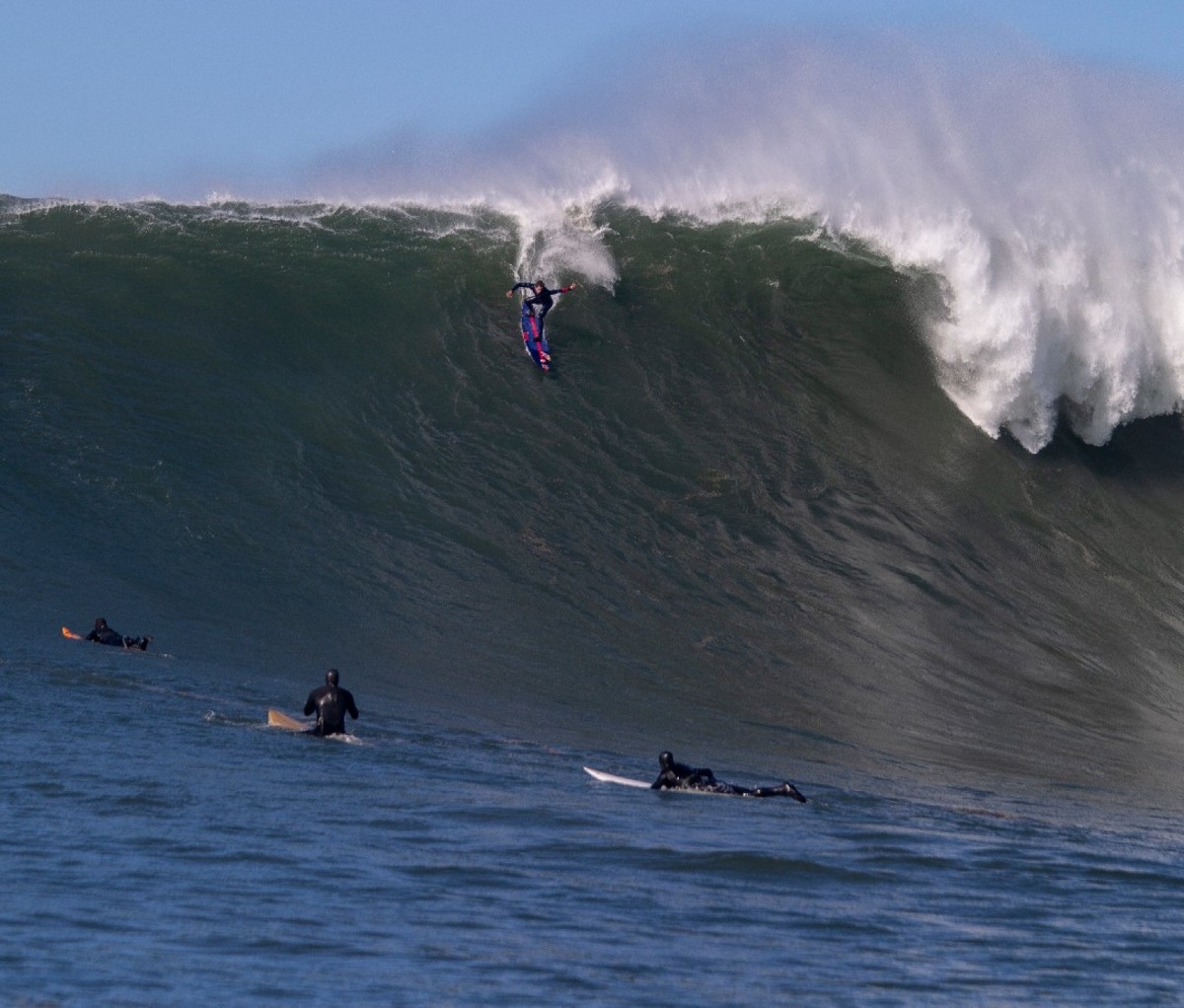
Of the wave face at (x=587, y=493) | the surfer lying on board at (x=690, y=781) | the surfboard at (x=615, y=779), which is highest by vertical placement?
the wave face at (x=587, y=493)

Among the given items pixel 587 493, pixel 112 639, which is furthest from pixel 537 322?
pixel 112 639

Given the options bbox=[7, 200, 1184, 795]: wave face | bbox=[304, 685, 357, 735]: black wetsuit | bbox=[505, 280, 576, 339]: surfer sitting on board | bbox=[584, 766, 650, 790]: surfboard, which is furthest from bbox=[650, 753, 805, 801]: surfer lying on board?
bbox=[505, 280, 576, 339]: surfer sitting on board

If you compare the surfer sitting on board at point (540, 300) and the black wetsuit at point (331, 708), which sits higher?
the surfer sitting on board at point (540, 300)

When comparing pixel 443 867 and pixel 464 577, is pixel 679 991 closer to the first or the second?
pixel 443 867

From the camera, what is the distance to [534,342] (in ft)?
59.2

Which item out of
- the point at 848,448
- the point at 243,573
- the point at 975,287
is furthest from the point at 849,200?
the point at 243,573

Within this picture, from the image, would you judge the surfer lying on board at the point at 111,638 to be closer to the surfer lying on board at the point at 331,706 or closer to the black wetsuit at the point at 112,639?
the black wetsuit at the point at 112,639

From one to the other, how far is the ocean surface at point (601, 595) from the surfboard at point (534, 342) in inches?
Result: 6.9

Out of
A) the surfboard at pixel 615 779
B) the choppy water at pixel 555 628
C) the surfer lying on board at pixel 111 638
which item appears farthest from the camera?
the surfer lying on board at pixel 111 638

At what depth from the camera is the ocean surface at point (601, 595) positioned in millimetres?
6445

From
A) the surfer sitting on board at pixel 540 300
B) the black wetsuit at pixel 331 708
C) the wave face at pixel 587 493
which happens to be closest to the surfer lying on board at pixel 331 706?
the black wetsuit at pixel 331 708

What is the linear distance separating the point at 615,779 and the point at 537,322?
9.50 m

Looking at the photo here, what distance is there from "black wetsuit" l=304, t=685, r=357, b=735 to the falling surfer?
8.13 meters

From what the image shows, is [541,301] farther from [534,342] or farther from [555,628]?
[555,628]
